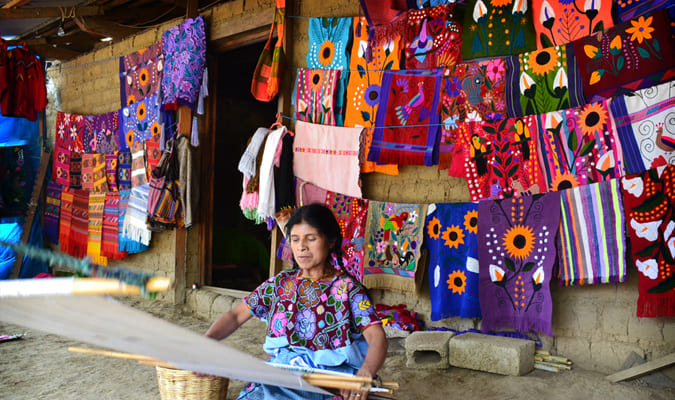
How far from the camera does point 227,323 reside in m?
2.00

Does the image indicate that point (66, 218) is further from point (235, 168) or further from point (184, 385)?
point (184, 385)

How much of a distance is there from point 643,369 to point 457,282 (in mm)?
1108

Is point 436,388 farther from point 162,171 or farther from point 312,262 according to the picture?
point 162,171

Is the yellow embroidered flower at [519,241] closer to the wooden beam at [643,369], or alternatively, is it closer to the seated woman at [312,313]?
the wooden beam at [643,369]

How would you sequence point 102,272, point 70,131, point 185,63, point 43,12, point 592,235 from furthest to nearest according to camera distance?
point 70,131 → point 43,12 → point 185,63 → point 592,235 → point 102,272

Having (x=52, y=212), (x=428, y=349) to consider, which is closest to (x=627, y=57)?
(x=428, y=349)

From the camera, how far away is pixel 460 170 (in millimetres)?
3283

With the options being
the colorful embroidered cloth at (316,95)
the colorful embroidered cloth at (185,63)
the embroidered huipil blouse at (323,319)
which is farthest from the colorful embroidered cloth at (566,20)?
the colorful embroidered cloth at (185,63)

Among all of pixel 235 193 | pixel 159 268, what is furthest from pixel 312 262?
pixel 235 193

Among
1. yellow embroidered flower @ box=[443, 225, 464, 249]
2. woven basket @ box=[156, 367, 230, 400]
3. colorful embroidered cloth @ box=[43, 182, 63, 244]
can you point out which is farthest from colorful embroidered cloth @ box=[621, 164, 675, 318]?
colorful embroidered cloth @ box=[43, 182, 63, 244]

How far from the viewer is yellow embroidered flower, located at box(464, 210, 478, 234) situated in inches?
128

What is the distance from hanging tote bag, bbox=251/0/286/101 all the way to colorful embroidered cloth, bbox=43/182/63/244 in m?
4.05

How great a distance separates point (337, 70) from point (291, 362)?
2.55 meters

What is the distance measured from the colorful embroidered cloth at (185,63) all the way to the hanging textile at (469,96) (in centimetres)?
260
